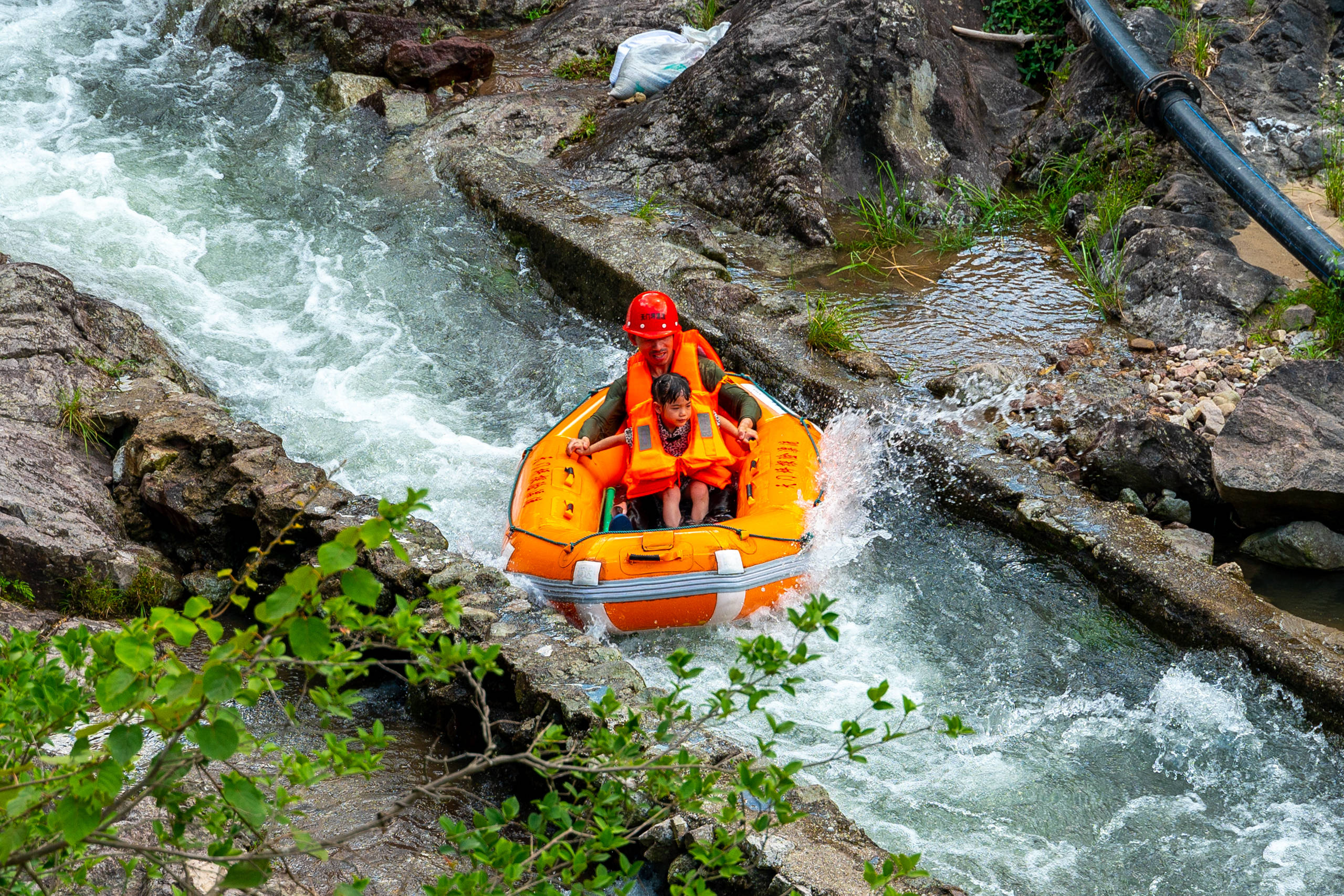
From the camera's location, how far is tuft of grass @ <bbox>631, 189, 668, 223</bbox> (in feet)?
23.5

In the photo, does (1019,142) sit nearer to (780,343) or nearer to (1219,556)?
(780,343)

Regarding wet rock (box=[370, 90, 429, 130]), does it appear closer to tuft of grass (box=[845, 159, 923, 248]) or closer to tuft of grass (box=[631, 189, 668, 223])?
tuft of grass (box=[631, 189, 668, 223])

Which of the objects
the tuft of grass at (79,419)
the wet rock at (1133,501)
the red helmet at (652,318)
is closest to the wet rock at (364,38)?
the tuft of grass at (79,419)

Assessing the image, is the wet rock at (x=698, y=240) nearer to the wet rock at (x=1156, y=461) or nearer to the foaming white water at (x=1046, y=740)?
the foaming white water at (x=1046, y=740)

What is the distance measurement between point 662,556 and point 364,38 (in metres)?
7.35

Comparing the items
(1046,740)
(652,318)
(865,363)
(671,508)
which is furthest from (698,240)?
(1046,740)

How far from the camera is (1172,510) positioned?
4.55 m

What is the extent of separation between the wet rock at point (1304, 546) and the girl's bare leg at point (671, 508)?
2461 mm

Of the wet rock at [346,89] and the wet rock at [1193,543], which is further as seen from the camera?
the wet rock at [346,89]

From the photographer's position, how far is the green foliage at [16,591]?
3.79 metres

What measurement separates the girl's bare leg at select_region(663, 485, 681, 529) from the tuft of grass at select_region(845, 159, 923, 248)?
9.47 ft

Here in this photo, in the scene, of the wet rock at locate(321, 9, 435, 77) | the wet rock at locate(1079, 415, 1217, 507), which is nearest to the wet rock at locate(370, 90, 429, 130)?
the wet rock at locate(321, 9, 435, 77)

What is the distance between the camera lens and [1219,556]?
448 cm

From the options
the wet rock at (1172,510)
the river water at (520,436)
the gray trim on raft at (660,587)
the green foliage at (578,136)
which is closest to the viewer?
the river water at (520,436)
